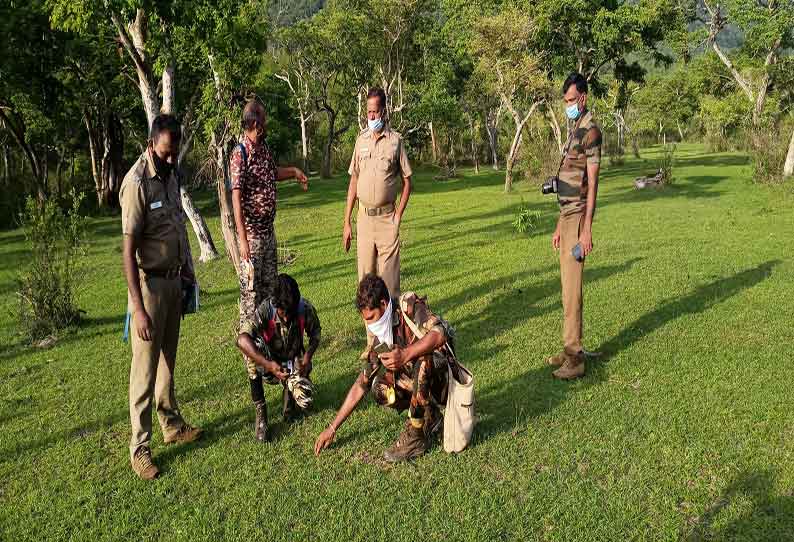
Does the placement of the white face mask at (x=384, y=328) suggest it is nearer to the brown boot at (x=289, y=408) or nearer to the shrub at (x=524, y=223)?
the brown boot at (x=289, y=408)

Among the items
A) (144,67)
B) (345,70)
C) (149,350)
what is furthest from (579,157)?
(345,70)

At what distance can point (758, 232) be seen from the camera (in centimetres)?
1116

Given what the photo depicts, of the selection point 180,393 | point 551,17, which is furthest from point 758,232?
point 551,17

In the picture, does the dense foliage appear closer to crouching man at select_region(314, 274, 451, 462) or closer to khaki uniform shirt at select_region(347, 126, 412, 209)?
khaki uniform shirt at select_region(347, 126, 412, 209)

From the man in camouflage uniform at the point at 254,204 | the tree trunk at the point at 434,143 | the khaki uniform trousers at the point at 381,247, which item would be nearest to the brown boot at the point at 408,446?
the man in camouflage uniform at the point at 254,204

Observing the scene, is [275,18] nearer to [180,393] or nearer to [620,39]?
[620,39]

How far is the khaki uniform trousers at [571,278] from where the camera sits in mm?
5203

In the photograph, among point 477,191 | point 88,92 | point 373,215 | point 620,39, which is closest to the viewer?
point 373,215

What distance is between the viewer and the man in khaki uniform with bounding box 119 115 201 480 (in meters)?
3.77

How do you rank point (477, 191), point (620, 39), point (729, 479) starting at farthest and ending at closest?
point (620, 39)
point (477, 191)
point (729, 479)

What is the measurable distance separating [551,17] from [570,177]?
2298 cm

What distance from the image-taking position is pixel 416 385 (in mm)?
3912

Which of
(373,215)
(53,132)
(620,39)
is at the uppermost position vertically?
(620,39)

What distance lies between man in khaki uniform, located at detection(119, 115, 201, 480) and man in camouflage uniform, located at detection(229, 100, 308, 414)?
80 cm
